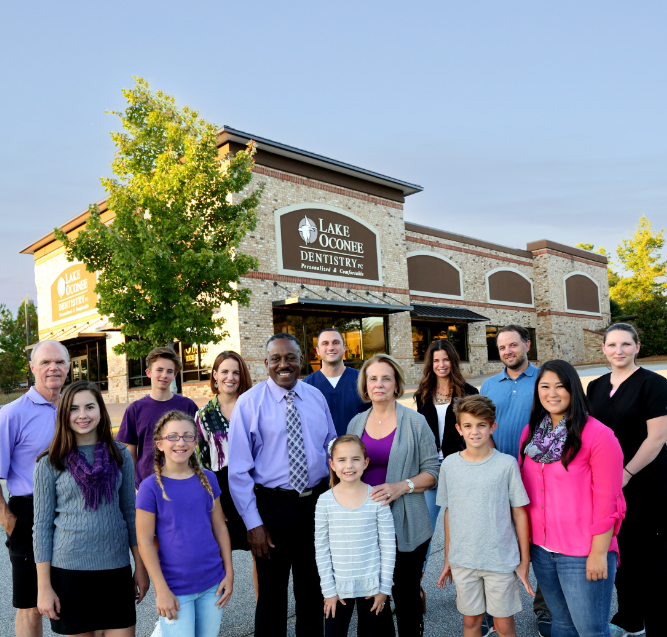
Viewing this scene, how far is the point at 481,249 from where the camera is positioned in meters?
30.4

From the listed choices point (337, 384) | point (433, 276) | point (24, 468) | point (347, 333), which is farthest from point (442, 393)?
point (433, 276)

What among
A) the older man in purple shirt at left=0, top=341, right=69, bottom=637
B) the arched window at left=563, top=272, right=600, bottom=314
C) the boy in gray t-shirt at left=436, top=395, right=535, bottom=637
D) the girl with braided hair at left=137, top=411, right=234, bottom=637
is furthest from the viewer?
the arched window at left=563, top=272, right=600, bottom=314

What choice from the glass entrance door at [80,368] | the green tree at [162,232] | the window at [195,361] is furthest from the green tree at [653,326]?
the glass entrance door at [80,368]

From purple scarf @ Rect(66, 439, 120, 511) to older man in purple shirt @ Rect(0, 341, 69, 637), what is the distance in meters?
0.51

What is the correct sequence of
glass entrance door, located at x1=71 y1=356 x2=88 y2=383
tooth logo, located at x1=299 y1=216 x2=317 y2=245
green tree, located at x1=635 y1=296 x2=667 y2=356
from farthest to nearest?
green tree, located at x1=635 y1=296 x2=667 y2=356 < glass entrance door, located at x1=71 y1=356 x2=88 y2=383 < tooth logo, located at x1=299 y1=216 x2=317 y2=245

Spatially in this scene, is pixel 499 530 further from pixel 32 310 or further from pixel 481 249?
pixel 32 310

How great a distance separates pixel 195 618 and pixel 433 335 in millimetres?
24636

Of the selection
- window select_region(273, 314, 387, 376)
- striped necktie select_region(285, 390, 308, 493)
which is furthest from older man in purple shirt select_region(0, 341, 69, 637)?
window select_region(273, 314, 387, 376)

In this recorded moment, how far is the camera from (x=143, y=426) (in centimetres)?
457

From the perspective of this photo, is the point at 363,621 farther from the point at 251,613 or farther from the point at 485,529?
the point at 251,613

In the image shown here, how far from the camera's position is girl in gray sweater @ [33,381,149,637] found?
2.84 metres

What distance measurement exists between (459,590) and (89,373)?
27206mm

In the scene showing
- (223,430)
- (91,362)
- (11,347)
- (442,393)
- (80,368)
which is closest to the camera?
(223,430)

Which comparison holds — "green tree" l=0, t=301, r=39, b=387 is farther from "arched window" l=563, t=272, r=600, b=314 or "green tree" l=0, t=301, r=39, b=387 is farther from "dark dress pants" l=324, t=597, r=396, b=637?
"dark dress pants" l=324, t=597, r=396, b=637
